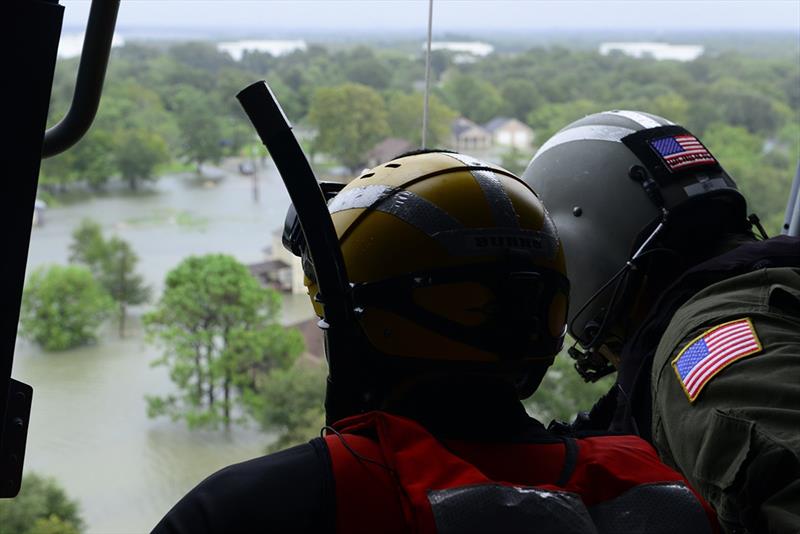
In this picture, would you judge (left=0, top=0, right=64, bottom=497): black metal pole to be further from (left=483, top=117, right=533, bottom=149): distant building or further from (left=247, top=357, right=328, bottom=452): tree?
(left=247, top=357, right=328, bottom=452): tree

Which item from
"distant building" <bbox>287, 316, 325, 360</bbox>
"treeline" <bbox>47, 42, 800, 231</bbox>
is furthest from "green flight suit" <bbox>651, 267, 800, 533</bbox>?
"distant building" <bbox>287, 316, 325, 360</bbox>

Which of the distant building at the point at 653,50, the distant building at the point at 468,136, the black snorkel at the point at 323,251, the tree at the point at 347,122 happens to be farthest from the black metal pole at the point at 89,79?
the distant building at the point at 653,50

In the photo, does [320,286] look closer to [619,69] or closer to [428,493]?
[428,493]

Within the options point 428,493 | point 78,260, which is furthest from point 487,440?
point 78,260

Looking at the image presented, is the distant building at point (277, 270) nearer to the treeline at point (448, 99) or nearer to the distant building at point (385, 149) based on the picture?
the treeline at point (448, 99)

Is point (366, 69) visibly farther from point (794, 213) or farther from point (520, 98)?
point (794, 213)
